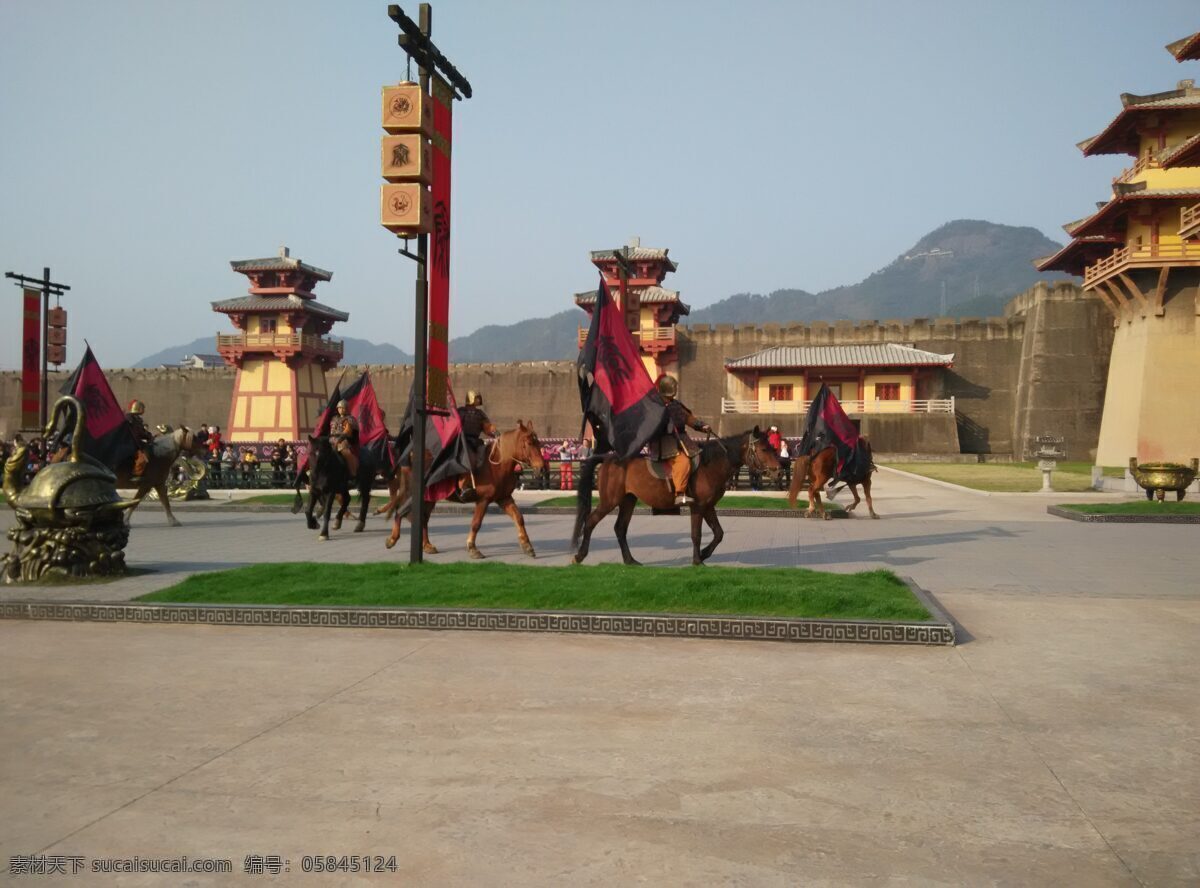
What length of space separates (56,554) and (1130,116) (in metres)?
31.8

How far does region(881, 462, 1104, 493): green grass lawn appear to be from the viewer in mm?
24562

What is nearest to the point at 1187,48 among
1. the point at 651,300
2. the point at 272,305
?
the point at 651,300

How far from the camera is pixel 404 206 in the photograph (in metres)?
8.49

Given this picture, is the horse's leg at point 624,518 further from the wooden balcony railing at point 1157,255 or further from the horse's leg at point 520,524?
the wooden balcony railing at point 1157,255

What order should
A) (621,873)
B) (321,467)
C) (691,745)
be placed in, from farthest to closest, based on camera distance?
(321,467) → (691,745) → (621,873)

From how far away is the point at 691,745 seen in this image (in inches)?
152

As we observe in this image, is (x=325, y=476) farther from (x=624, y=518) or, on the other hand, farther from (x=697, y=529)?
(x=697, y=529)

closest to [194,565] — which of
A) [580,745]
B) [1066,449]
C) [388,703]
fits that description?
[388,703]

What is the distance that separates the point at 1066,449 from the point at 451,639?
38.8 meters

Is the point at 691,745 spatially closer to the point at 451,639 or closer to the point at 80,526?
the point at 451,639

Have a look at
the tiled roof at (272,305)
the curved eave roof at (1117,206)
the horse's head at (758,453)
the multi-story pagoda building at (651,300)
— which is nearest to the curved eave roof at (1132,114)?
the curved eave roof at (1117,206)

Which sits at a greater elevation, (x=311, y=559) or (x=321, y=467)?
(x=321, y=467)

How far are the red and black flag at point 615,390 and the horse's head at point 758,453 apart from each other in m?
1.11

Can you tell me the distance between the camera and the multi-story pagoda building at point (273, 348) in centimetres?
4451
